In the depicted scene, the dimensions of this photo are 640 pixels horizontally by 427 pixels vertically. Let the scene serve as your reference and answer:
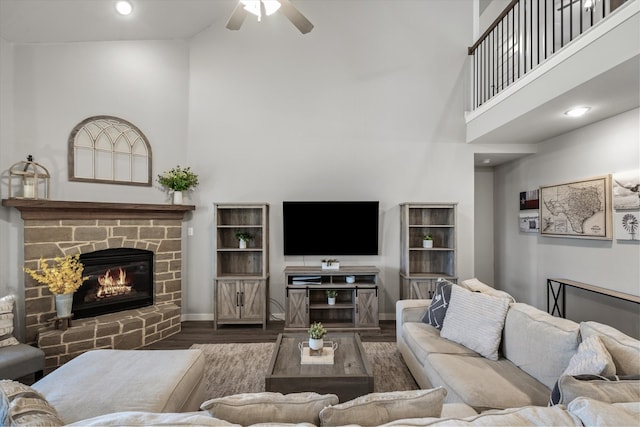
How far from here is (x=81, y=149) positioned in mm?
3445

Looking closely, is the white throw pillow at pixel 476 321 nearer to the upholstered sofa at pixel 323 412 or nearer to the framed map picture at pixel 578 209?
the upholstered sofa at pixel 323 412

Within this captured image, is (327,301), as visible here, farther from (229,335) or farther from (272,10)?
(272,10)

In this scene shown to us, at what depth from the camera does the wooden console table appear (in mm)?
2876

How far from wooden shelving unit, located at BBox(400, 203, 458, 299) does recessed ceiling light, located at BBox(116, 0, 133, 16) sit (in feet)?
13.5

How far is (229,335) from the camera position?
3711 millimetres

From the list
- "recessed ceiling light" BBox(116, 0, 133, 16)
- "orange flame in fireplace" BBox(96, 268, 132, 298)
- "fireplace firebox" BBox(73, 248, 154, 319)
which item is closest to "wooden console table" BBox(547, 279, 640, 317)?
"fireplace firebox" BBox(73, 248, 154, 319)

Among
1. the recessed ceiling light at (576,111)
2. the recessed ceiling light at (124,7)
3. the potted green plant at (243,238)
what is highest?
the recessed ceiling light at (124,7)

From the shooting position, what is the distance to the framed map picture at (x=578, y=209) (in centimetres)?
318

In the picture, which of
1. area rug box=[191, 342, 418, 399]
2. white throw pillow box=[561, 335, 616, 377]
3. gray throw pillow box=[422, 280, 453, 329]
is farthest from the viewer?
gray throw pillow box=[422, 280, 453, 329]

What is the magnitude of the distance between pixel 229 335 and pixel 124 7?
13.4 ft

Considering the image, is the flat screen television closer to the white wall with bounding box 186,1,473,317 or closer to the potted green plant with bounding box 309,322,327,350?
the white wall with bounding box 186,1,473,317

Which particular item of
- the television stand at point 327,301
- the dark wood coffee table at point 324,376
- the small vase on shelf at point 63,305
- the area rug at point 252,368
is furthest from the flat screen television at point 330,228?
the small vase on shelf at point 63,305

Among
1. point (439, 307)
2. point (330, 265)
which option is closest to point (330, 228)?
point (330, 265)

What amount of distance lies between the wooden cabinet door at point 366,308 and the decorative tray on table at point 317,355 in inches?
54.7
